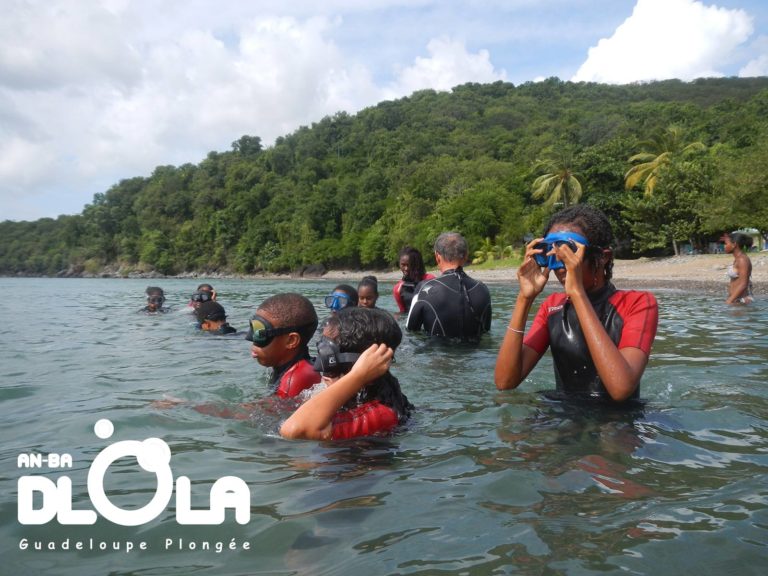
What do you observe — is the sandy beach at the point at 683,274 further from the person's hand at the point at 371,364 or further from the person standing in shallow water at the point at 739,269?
the person's hand at the point at 371,364

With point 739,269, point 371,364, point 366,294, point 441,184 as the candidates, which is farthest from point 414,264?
point 441,184

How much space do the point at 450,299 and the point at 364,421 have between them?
157 inches

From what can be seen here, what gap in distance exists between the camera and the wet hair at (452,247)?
717 cm

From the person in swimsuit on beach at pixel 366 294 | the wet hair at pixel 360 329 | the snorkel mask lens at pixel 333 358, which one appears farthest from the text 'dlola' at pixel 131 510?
the person in swimsuit on beach at pixel 366 294

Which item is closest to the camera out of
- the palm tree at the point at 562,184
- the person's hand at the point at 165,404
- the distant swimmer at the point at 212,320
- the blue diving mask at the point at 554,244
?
the blue diving mask at the point at 554,244

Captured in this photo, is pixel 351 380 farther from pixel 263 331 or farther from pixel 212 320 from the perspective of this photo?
pixel 212 320

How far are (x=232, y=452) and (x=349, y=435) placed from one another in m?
0.81

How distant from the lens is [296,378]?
420 centimetres

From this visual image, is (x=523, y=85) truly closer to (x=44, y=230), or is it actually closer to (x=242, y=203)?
(x=242, y=203)

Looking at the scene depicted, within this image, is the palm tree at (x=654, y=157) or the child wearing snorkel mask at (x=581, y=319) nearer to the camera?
the child wearing snorkel mask at (x=581, y=319)

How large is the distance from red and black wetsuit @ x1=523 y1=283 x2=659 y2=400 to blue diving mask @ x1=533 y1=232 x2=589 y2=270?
48 cm

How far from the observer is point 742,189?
101ft

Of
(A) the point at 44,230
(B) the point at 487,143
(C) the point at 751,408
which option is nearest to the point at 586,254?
(C) the point at 751,408

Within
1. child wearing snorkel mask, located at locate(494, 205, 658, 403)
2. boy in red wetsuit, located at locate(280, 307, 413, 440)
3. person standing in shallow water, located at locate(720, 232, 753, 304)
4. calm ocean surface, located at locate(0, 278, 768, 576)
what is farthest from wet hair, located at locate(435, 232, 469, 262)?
person standing in shallow water, located at locate(720, 232, 753, 304)
